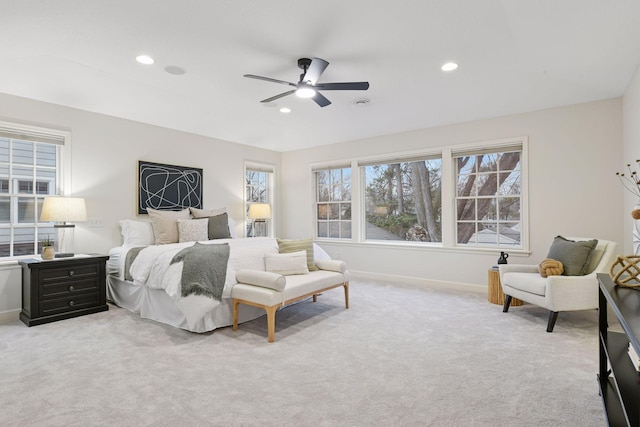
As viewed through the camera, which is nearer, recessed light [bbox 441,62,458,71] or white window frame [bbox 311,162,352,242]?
recessed light [bbox 441,62,458,71]

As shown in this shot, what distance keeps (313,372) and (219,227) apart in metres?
3.02

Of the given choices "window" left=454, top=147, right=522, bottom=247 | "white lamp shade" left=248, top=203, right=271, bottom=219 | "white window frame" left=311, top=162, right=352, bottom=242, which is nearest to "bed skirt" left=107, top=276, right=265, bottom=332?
"white lamp shade" left=248, top=203, right=271, bottom=219

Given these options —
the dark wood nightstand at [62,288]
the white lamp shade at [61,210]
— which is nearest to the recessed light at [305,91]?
the white lamp shade at [61,210]

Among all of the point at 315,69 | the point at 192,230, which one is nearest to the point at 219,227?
the point at 192,230

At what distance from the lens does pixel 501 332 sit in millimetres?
3154

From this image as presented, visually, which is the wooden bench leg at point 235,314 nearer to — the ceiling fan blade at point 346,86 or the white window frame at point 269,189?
the ceiling fan blade at point 346,86

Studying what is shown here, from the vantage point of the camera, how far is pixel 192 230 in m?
4.53

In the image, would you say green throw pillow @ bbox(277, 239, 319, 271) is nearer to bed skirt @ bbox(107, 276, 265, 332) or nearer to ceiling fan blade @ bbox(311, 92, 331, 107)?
bed skirt @ bbox(107, 276, 265, 332)

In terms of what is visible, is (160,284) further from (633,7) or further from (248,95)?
(633,7)

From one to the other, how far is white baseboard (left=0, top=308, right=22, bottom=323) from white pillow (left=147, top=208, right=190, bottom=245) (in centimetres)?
156

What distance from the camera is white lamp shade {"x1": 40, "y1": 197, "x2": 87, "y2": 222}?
141 inches

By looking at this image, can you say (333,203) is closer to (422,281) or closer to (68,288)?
(422,281)

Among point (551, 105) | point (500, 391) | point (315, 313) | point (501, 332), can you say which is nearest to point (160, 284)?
point (315, 313)

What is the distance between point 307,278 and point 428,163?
328 cm
